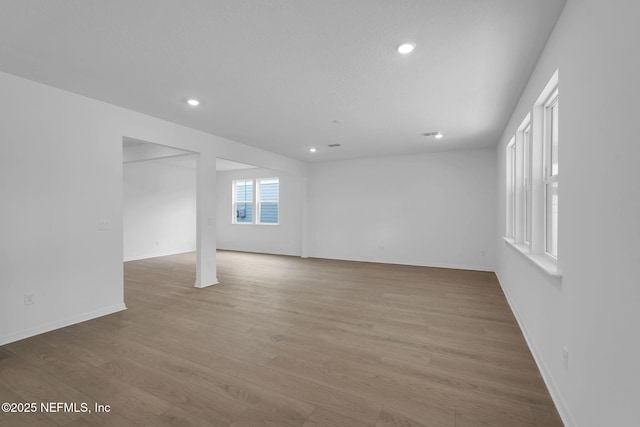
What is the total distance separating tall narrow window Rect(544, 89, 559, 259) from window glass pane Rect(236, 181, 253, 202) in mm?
7639

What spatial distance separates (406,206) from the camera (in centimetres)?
681

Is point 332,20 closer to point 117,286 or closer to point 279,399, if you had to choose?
point 279,399

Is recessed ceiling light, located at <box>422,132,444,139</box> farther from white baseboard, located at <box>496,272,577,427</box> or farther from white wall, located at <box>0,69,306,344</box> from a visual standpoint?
white wall, located at <box>0,69,306,344</box>

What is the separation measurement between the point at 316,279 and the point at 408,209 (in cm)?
290

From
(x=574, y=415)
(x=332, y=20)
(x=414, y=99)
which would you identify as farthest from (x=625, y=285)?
(x=414, y=99)

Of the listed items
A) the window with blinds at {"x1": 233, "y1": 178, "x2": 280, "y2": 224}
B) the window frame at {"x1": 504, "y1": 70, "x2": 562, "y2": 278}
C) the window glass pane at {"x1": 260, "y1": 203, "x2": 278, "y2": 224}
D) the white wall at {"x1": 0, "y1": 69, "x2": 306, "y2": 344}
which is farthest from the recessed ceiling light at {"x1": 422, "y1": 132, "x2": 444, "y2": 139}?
the window glass pane at {"x1": 260, "y1": 203, "x2": 278, "y2": 224}

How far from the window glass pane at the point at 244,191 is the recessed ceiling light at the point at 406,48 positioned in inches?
284

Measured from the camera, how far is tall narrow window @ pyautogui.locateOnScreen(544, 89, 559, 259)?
2400 mm

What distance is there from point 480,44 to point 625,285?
1.94 meters

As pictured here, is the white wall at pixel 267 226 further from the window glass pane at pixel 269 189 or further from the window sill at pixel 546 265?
the window sill at pixel 546 265

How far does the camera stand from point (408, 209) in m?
6.79

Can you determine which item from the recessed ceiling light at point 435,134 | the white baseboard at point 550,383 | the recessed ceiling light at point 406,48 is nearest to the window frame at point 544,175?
the white baseboard at point 550,383

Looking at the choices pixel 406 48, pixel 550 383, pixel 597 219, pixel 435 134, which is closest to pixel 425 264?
pixel 435 134

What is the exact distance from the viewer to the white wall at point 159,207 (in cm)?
739
